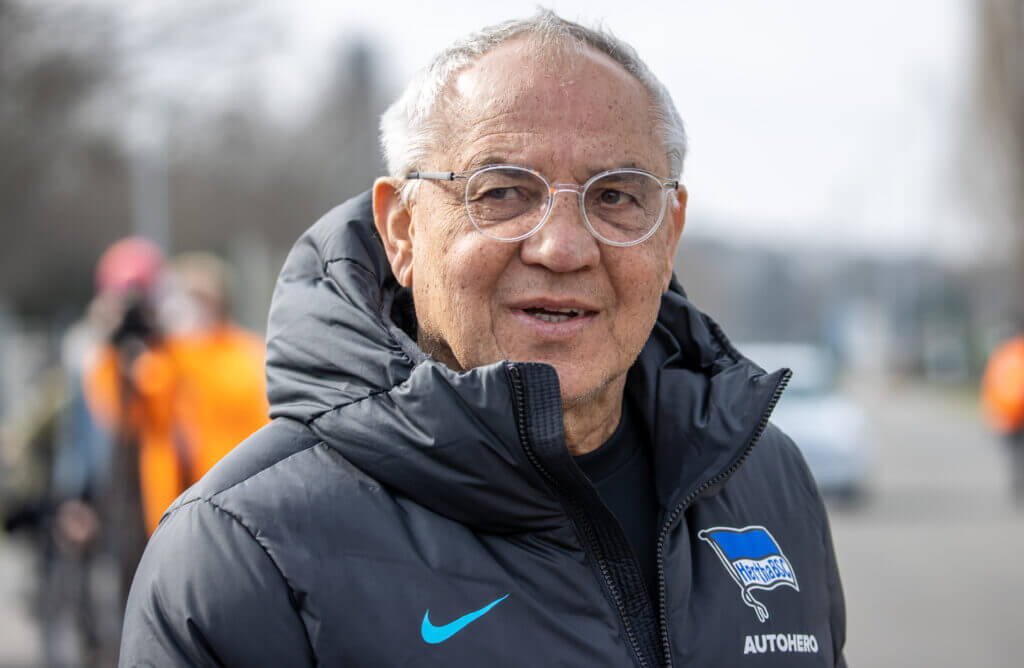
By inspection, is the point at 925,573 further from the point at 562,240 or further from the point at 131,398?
the point at 562,240

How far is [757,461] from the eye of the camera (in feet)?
7.22

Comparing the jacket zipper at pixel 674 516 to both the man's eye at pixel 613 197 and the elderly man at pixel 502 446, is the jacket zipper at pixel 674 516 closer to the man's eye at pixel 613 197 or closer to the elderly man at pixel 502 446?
the elderly man at pixel 502 446

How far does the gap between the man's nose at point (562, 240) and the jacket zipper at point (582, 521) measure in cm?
22

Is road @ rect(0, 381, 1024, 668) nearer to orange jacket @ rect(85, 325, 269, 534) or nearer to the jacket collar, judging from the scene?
orange jacket @ rect(85, 325, 269, 534)

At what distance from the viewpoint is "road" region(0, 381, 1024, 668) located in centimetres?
664

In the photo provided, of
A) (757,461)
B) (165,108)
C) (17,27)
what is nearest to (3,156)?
(17,27)

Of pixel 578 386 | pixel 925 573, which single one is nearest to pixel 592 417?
pixel 578 386

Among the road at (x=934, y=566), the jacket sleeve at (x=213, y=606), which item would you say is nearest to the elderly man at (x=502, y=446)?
the jacket sleeve at (x=213, y=606)

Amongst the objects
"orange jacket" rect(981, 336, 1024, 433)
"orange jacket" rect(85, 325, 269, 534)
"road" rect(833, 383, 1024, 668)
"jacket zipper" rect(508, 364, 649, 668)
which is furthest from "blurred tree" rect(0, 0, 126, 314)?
"jacket zipper" rect(508, 364, 649, 668)

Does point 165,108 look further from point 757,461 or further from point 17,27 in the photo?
point 757,461

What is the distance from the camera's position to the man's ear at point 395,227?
2057 millimetres

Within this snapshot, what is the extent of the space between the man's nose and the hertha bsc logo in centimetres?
55

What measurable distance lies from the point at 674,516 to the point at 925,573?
7.78 meters

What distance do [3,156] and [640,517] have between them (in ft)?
53.8
